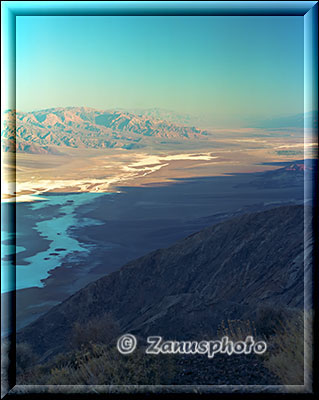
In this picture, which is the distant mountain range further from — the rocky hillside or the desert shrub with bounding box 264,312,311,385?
the desert shrub with bounding box 264,312,311,385

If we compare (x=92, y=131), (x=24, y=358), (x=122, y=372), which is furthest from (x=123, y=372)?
(x=92, y=131)

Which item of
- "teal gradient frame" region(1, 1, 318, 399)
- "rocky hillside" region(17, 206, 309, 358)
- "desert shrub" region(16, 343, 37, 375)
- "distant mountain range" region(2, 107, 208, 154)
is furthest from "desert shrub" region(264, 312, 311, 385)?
"distant mountain range" region(2, 107, 208, 154)

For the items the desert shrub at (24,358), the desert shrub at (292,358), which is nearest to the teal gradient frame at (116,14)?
the desert shrub at (292,358)

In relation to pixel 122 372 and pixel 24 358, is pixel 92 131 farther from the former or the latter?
pixel 122 372

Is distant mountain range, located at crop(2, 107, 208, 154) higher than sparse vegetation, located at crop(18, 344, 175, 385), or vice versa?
distant mountain range, located at crop(2, 107, 208, 154)
